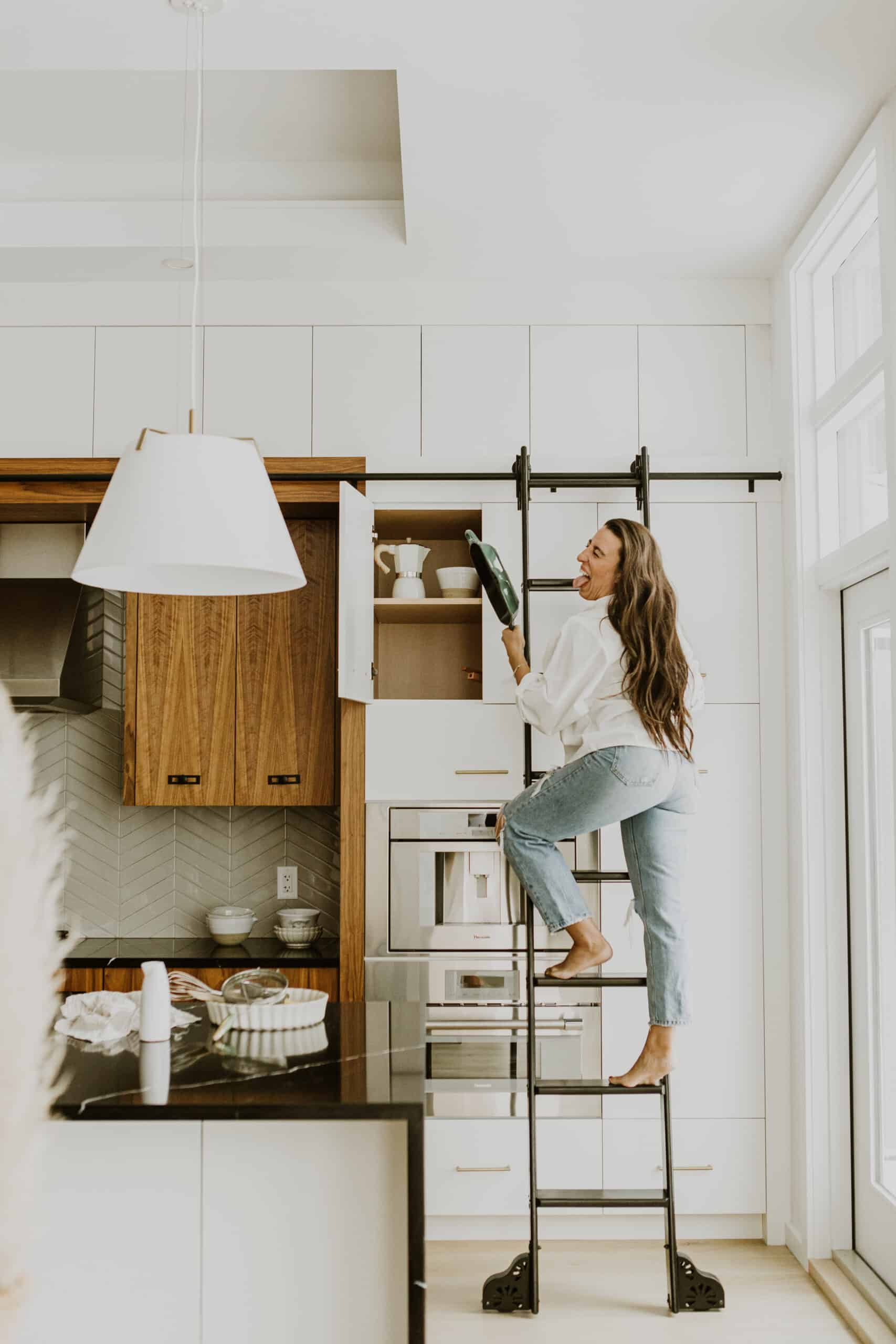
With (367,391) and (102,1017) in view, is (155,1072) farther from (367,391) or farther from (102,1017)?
(367,391)

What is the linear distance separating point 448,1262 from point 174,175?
11.5 ft

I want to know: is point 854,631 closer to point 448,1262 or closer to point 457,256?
point 457,256

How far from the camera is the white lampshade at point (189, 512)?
1861mm

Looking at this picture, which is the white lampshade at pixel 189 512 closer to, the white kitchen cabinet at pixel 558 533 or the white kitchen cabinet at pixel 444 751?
the white kitchen cabinet at pixel 444 751

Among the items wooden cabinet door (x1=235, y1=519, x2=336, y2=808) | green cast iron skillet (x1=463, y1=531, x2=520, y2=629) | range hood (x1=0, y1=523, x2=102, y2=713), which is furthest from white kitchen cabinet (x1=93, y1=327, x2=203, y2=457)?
green cast iron skillet (x1=463, y1=531, x2=520, y2=629)

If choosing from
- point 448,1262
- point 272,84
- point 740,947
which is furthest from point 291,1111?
point 272,84

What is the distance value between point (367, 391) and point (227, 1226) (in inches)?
105

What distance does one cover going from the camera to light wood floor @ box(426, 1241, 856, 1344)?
9.59 feet

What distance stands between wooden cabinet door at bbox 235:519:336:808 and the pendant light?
6.40 feet

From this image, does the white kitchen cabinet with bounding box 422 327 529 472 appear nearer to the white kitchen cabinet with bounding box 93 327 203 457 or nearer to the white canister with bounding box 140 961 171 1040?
the white kitchen cabinet with bounding box 93 327 203 457

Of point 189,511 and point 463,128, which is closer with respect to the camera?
point 189,511

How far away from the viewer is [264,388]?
12.5 feet

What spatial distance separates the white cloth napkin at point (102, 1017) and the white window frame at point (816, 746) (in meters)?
1.92

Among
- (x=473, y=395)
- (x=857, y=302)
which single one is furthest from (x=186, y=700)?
(x=857, y=302)
